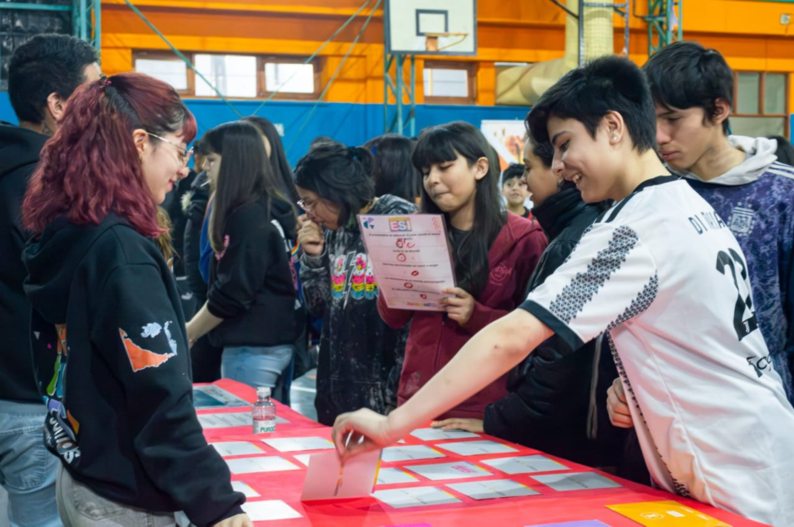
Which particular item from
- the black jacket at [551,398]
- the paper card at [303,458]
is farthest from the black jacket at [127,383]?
the black jacket at [551,398]

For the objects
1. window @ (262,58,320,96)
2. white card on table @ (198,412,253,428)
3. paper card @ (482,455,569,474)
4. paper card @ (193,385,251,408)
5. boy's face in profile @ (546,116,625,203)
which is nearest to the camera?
boy's face in profile @ (546,116,625,203)

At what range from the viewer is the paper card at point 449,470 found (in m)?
1.82

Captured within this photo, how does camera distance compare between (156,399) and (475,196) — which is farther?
(475,196)

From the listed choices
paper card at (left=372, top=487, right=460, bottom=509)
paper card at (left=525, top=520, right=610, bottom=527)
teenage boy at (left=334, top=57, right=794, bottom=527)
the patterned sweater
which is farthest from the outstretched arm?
the patterned sweater

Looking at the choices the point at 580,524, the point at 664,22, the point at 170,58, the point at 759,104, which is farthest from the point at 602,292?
the point at 759,104

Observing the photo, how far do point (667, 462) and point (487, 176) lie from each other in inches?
48.9

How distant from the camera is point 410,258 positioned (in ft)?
8.07

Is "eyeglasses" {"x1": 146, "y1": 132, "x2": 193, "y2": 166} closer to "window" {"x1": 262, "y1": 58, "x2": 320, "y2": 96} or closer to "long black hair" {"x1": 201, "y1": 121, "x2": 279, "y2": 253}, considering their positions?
"long black hair" {"x1": 201, "y1": 121, "x2": 279, "y2": 253}

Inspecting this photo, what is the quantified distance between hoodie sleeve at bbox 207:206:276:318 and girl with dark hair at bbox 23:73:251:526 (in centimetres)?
169

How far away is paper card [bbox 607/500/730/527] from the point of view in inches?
59.4

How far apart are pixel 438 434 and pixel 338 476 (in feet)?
2.00

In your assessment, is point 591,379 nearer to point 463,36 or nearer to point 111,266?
point 111,266

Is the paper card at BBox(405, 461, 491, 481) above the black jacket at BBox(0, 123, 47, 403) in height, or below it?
below

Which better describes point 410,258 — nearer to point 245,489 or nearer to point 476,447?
point 476,447
